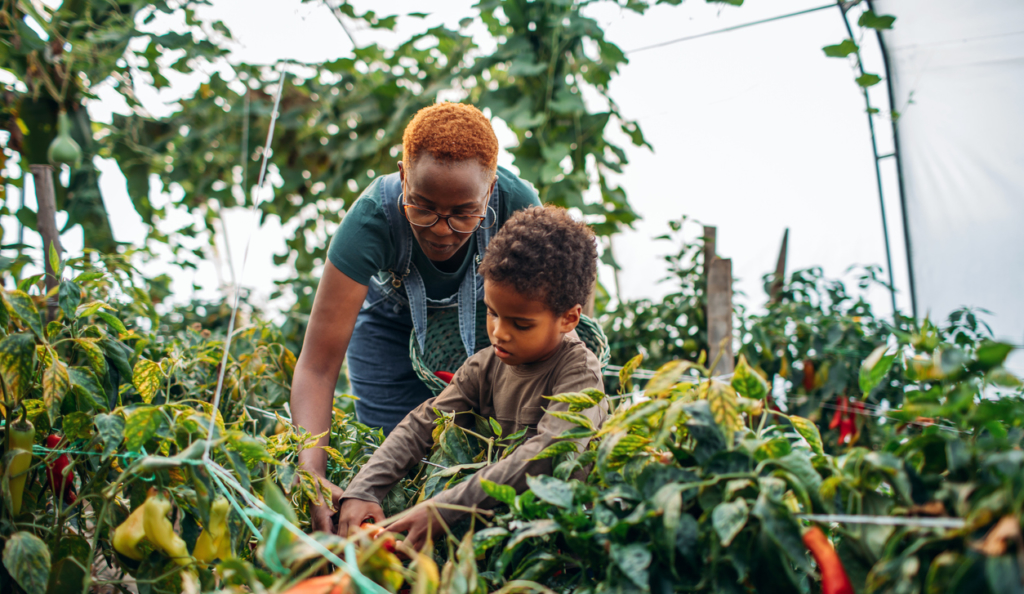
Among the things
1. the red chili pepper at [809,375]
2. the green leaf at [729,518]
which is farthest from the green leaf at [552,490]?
the red chili pepper at [809,375]

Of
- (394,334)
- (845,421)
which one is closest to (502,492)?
(394,334)

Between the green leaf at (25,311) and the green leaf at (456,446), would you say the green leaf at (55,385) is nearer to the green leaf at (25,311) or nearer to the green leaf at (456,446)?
the green leaf at (25,311)

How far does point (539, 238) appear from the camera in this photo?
855 millimetres

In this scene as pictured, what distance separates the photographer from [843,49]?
5.77ft

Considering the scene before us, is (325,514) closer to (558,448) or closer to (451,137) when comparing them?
(558,448)

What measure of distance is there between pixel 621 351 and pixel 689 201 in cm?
89

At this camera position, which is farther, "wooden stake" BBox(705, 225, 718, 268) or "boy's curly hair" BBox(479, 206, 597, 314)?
"wooden stake" BBox(705, 225, 718, 268)

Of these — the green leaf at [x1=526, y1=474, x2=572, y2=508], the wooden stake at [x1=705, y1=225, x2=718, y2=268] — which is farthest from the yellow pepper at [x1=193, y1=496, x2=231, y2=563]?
the wooden stake at [x1=705, y1=225, x2=718, y2=268]

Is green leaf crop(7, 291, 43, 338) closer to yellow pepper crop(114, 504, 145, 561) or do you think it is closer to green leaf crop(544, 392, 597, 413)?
yellow pepper crop(114, 504, 145, 561)

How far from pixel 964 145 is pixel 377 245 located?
1.97 m

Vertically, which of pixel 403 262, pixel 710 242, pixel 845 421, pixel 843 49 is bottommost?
pixel 845 421

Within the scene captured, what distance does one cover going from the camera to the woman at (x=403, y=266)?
0.92 meters

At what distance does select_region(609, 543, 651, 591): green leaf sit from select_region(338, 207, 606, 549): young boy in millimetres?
243

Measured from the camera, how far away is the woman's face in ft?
2.97
